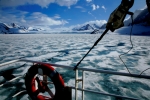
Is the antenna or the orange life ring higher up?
the antenna

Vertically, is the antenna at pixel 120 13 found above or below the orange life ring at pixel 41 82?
above

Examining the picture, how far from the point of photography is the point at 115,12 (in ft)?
4.25

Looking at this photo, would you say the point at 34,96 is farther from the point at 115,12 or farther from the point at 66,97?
the point at 115,12

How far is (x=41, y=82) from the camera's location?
2.24 m

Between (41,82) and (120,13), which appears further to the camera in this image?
(41,82)

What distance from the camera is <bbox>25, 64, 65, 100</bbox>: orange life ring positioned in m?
1.96

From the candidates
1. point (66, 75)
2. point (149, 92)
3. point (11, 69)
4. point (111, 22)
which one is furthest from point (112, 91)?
point (11, 69)

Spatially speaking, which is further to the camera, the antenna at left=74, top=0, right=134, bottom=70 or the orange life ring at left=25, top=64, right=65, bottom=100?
the orange life ring at left=25, top=64, right=65, bottom=100

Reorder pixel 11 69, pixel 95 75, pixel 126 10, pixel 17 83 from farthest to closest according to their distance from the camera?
pixel 11 69 < pixel 95 75 < pixel 17 83 < pixel 126 10

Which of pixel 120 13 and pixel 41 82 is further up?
pixel 120 13

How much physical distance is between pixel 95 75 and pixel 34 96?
12.0 ft

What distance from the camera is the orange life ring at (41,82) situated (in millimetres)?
1962

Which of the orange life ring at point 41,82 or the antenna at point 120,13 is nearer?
the antenna at point 120,13

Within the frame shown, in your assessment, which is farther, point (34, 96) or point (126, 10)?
point (34, 96)
